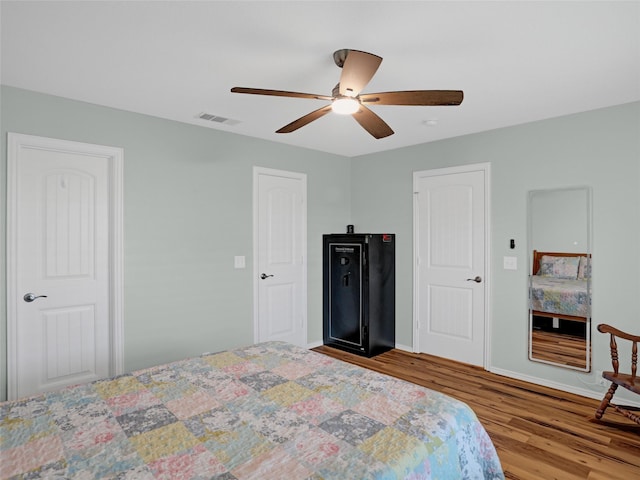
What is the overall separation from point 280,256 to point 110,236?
5.68ft

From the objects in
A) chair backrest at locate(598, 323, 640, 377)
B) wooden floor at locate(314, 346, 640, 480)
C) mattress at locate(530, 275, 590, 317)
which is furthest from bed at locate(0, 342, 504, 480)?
mattress at locate(530, 275, 590, 317)

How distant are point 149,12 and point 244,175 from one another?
2.15 metres

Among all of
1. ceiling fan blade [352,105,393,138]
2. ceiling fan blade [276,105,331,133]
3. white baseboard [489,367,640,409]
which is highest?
ceiling fan blade [276,105,331,133]

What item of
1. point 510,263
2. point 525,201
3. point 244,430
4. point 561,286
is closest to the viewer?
point 244,430

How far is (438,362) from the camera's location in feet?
13.1

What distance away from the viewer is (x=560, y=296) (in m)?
3.29

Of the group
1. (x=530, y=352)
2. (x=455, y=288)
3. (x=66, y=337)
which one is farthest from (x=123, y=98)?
(x=530, y=352)

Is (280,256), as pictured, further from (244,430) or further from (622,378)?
(622,378)

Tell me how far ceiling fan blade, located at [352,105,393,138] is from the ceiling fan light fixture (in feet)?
0.19

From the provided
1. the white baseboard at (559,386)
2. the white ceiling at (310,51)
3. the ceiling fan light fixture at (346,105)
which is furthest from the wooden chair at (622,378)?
the ceiling fan light fixture at (346,105)

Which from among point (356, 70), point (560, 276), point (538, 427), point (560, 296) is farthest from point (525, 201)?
point (356, 70)

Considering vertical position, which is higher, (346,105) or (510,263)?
(346,105)

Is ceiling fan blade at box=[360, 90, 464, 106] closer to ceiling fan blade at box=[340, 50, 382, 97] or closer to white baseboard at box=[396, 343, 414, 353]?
ceiling fan blade at box=[340, 50, 382, 97]

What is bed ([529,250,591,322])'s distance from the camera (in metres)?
3.15
